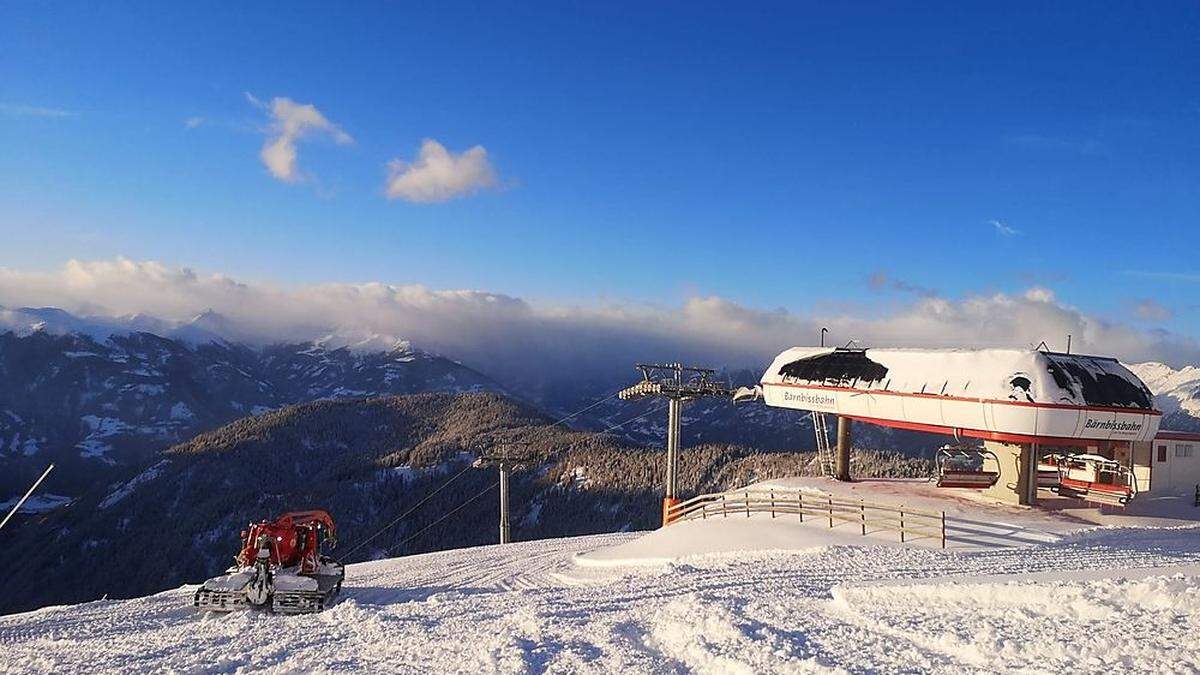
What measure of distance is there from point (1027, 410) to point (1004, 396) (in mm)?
915

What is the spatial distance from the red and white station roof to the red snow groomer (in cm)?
2336

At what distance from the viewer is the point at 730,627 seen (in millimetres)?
11781

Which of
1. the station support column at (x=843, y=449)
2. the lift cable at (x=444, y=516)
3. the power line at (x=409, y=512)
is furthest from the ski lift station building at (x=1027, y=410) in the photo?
the lift cable at (x=444, y=516)

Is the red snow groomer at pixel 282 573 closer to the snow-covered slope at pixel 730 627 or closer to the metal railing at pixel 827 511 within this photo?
the snow-covered slope at pixel 730 627

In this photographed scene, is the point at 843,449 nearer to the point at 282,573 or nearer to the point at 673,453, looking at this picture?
the point at 673,453

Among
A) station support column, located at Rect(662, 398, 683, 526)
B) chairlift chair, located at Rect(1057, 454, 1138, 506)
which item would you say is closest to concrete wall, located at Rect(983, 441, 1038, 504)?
chairlift chair, located at Rect(1057, 454, 1138, 506)

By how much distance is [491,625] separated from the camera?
42.3 feet

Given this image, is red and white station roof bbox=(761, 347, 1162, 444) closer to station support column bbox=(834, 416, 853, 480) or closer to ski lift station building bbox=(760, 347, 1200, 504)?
ski lift station building bbox=(760, 347, 1200, 504)

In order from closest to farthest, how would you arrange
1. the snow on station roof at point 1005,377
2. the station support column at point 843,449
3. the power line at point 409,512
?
the snow on station roof at point 1005,377 → the station support column at point 843,449 → the power line at point 409,512


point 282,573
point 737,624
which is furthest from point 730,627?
point 282,573

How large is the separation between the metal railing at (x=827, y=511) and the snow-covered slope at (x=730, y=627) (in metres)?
3.94

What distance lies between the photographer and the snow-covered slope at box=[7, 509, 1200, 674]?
10.4 meters

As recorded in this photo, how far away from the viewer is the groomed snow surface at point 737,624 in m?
10.5

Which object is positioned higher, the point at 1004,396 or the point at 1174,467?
the point at 1004,396
